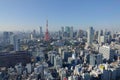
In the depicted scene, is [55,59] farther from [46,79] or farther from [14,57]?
[46,79]

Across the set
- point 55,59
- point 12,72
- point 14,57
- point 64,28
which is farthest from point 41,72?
point 64,28

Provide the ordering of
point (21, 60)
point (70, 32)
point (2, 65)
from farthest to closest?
point (70, 32) < point (21, 60) < point (2, 65)

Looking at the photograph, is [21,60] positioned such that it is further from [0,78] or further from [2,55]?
[0,78]

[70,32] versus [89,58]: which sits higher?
[70,32]

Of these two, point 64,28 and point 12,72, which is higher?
point 64,28

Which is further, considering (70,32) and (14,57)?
(70,32)

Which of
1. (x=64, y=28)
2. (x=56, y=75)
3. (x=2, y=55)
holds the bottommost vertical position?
(x=56, y=75)

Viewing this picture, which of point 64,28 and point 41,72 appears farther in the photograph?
point 64,28

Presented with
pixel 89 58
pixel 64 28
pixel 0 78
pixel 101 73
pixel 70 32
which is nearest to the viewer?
pixel 0 78

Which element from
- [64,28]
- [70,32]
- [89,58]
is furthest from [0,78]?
[64,28]
